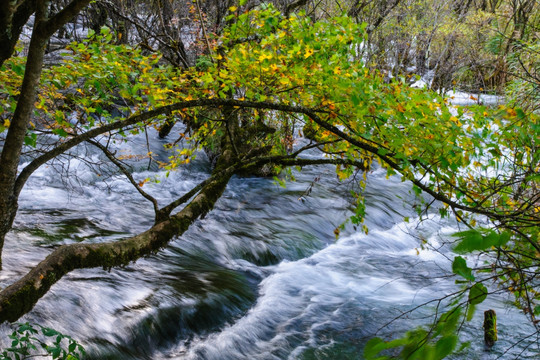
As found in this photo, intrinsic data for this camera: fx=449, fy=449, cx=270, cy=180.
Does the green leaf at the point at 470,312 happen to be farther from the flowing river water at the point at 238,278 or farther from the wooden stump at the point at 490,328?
the wooden stump at the point at 490,328

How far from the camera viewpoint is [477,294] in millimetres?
966

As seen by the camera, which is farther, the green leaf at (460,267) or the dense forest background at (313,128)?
the dense forest background at (313,128)

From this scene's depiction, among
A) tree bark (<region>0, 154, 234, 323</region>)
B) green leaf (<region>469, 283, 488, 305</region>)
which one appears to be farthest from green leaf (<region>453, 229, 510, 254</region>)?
tree bark (<region>0, 154, 234, 323</region>)

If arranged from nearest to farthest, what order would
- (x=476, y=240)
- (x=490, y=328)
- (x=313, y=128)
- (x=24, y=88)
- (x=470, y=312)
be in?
(x=476, y=240)
(x=470, y=312)
(x=24, y=88)
(x=313, y=128)
(x=490, y=328)

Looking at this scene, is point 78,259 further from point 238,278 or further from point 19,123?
point 238,278

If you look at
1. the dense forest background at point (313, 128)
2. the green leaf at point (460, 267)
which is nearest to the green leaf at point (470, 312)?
the dense forest background at point (313, 128)

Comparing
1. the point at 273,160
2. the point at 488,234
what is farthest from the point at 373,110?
the point at 488,234

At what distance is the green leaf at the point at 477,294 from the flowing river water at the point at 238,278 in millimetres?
1567

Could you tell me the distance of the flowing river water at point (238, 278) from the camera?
4.24 m

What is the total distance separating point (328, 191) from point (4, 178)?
8171 millimetres

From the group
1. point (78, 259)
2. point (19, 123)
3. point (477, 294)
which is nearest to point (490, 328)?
point (78, 259)

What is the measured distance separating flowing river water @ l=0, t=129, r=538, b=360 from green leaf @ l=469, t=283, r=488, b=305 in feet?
5.14

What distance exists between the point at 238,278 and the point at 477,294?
516 centimetres

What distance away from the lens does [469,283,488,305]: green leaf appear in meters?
0.96
